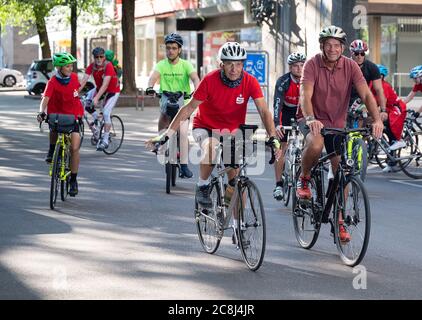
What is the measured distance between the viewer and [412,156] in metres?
14.8

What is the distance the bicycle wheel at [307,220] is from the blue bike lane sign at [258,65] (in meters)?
12.0

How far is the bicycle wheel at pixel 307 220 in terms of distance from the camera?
852 centimetres

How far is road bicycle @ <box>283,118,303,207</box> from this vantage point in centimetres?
1063

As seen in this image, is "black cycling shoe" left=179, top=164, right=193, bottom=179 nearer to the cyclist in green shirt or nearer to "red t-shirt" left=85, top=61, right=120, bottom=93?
the cyclist in green shirt

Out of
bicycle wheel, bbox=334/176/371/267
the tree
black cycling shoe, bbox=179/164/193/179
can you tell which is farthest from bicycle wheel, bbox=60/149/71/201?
the tree

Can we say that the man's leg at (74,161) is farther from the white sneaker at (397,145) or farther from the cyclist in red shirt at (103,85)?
the cyclist in red shirt at (103,85)

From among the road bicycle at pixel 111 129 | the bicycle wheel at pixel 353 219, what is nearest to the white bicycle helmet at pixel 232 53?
the bicycle wheel at pixel 353 219

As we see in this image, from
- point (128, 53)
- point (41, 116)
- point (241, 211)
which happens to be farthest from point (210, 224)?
point (128, 53)

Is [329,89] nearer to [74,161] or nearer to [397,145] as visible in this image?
[74,161]

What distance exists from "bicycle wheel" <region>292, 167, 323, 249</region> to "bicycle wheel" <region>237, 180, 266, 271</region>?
0.85 m

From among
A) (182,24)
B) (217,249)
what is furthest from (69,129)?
(182,24)
